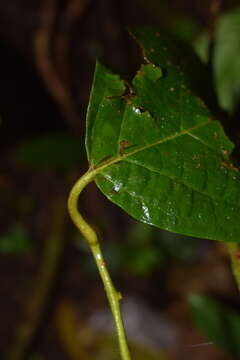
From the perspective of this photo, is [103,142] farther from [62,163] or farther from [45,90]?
[45,90]

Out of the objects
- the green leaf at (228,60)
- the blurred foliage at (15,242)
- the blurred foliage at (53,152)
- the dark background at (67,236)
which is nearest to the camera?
the green leaf at (228,60)

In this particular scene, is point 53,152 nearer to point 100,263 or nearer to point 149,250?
point 149,250

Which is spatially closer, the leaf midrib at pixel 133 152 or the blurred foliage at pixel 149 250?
the leaf midrib at pixel 133 152

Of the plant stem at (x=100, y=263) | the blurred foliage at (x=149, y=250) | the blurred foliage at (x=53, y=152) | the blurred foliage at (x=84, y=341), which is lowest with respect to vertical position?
the blurred foliage at (x=84, y=341)

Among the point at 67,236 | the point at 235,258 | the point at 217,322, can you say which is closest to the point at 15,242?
the point at 67,236

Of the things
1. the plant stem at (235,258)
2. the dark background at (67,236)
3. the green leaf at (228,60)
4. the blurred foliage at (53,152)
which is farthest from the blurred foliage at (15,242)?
the plant stem at (235,258)

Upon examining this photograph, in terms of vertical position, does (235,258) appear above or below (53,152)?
above

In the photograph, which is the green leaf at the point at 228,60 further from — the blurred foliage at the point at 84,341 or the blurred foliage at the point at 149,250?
the blurred foliage at the point at 84,341

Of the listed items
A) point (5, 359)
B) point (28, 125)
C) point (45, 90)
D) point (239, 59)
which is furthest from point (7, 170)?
point (239, 59)
